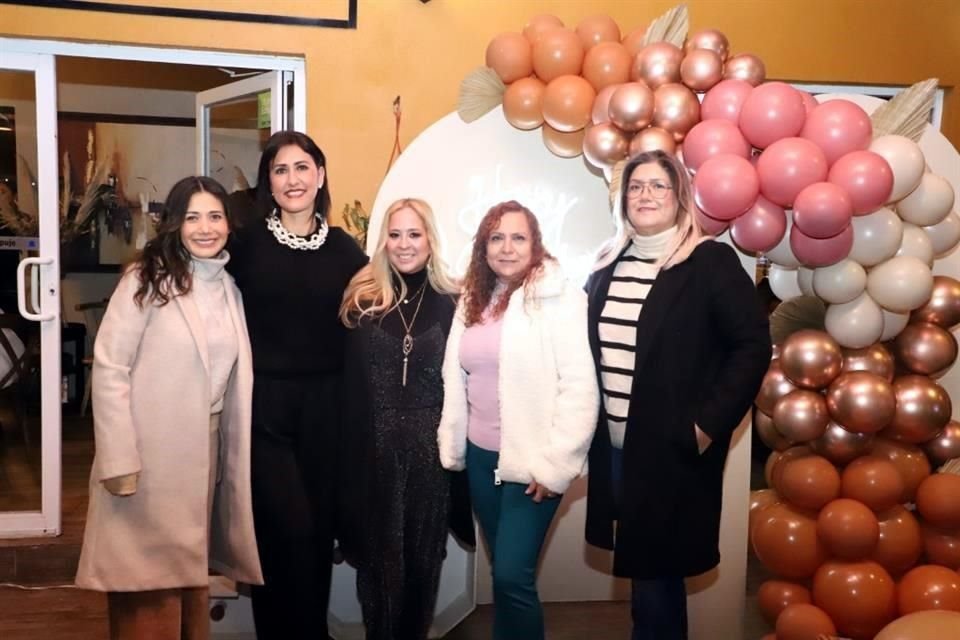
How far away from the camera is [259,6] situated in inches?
131

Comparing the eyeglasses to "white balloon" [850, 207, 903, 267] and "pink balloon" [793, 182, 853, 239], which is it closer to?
"pink balloon" [793, 182, 853, 239]

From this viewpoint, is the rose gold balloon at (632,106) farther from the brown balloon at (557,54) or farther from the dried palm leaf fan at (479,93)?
the dried palm leaf fan at (479,93)

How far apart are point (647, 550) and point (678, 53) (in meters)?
1.57

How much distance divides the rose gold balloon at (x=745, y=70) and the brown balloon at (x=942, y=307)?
874 mm

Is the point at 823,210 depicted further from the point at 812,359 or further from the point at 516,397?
the point at 516,397

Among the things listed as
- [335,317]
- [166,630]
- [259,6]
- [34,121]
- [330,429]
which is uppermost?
[259,6]

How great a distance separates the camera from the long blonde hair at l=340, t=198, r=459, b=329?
225cm

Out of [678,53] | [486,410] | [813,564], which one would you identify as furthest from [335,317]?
[813,564]

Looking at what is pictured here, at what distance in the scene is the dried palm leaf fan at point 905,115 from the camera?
2590 mm

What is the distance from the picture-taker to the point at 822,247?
7.89 feet

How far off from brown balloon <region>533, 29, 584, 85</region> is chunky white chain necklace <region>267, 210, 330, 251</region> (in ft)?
3.25

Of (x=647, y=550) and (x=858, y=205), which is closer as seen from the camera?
(x=647, y=550)

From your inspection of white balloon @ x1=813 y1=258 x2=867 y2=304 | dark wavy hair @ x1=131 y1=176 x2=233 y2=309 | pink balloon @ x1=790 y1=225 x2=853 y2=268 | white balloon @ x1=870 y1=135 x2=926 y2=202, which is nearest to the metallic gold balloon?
A: white balloon @ x1=813 y1=258 x2=867 y2=304

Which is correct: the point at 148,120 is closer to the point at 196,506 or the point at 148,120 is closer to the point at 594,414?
the point at 196,506
